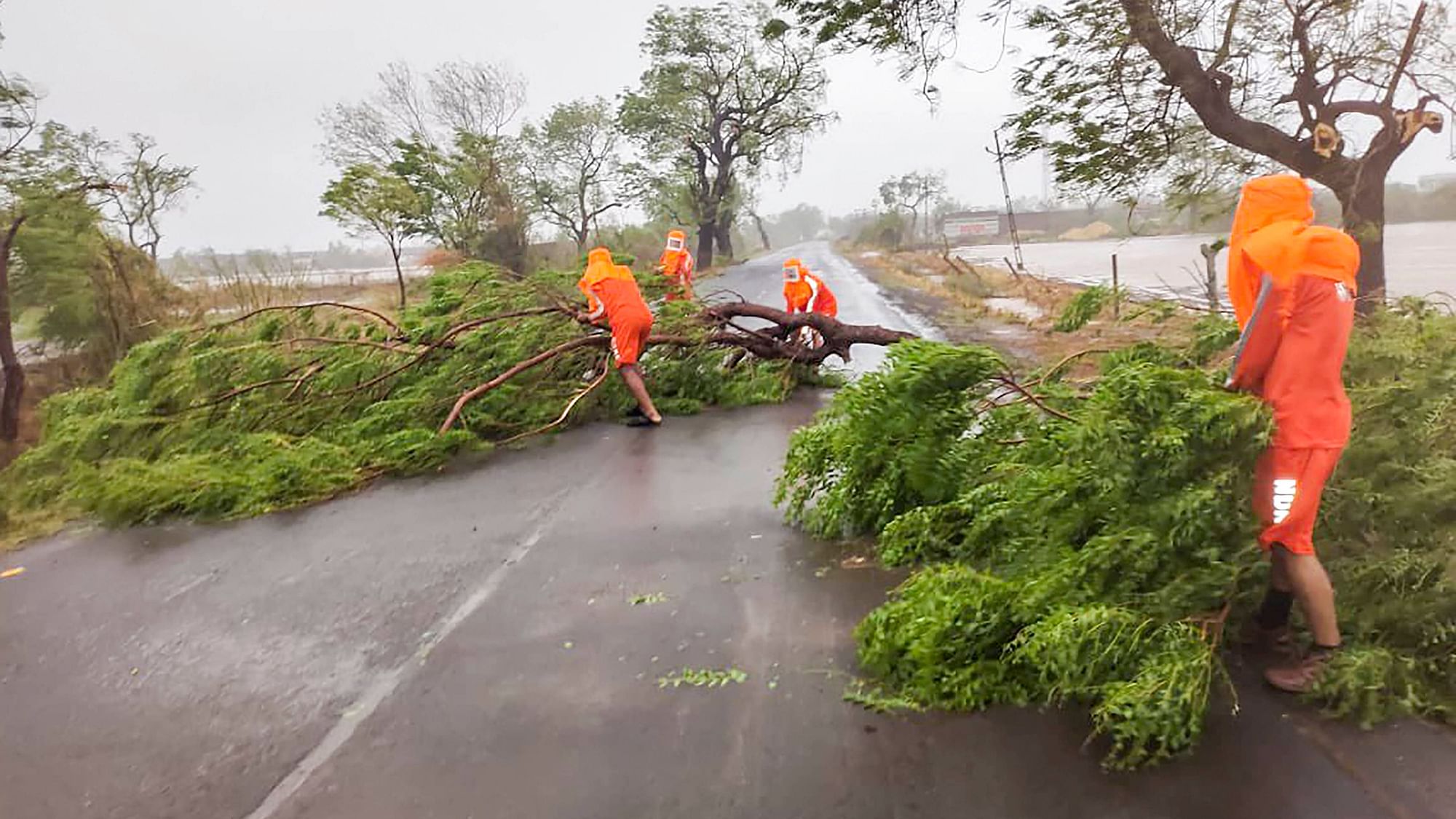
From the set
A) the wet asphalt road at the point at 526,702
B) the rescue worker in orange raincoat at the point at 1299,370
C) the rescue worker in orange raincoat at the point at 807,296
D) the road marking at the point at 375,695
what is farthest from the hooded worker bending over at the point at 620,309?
the rescue worker in orange raincoat at the point at 1299,370

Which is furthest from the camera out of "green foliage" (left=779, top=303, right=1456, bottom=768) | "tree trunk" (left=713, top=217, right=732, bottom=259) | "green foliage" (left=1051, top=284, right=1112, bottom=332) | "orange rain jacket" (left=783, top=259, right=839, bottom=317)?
"tree trunk" (left=713, top=217, right=732, bottom=259)

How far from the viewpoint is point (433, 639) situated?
4.05 metres

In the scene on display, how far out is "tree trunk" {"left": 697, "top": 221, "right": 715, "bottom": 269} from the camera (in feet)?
163

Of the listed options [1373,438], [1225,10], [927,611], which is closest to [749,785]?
[927,611]

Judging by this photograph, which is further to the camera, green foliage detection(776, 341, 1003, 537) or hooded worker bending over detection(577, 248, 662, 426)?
hooded worker bending over detection(577, 248, 662, 426)

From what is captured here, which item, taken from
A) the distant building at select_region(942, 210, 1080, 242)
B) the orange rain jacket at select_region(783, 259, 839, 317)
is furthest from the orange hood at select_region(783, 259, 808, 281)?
the distant building at select_region(942, 210, 1080, 242)

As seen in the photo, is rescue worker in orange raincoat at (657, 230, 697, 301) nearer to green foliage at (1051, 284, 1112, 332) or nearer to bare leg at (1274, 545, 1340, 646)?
green foliage at (1051, 284, 1112, 332)

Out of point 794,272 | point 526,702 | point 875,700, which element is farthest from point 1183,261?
point 526,702

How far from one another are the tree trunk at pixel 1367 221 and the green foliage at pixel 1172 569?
12.9ft

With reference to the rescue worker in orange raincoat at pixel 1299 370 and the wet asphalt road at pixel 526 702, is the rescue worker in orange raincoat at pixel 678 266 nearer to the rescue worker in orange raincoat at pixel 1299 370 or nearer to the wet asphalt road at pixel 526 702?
the wet asphalt road at pixel 526 702

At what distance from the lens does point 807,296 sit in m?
10.9

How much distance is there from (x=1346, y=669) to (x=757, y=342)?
7.46 meters

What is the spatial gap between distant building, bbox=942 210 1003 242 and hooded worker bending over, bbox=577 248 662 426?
6218 cm

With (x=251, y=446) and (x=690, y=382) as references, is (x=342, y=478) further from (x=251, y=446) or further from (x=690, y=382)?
(x=690, y=382)
